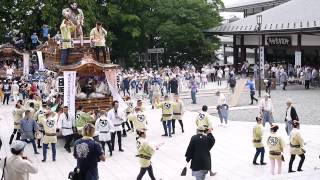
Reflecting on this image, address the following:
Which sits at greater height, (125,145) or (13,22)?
(13,22)

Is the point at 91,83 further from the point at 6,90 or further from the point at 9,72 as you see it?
the point at 9,72

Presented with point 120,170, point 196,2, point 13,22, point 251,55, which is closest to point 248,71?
point 196,2

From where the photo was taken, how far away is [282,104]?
90.6 ft

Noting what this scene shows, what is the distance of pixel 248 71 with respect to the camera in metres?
40.7

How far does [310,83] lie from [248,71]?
20.3 feet

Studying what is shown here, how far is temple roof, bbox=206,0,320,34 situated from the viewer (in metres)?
35.8

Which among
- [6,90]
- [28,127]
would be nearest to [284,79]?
[6,90]

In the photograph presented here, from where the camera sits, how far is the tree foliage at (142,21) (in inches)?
1642

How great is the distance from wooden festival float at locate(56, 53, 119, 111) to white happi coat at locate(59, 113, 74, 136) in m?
2.28

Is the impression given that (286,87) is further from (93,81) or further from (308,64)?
(93,81)

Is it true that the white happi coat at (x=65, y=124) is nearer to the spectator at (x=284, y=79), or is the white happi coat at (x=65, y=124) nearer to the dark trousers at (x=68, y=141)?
the dark trousers at (x=68, y=141)

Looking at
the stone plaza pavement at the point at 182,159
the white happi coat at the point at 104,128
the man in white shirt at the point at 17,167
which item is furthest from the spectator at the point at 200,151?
the white happi coat at the point at 104,128

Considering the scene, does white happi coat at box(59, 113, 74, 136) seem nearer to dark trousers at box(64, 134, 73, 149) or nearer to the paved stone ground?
dark trousers at box(64, 134, 73, 149)

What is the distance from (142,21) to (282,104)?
20081 mm
